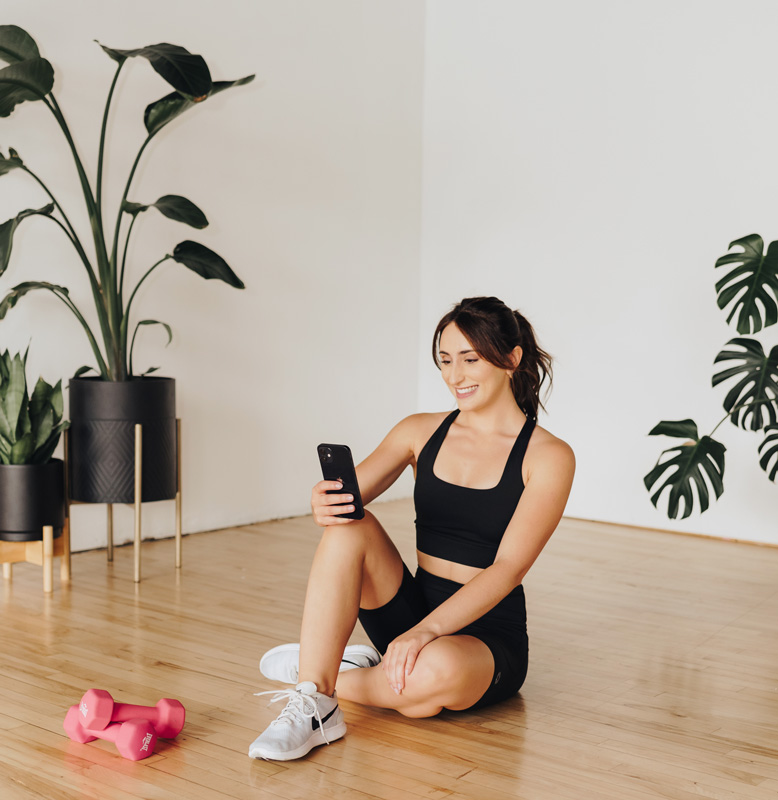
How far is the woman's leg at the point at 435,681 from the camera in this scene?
1892 mm

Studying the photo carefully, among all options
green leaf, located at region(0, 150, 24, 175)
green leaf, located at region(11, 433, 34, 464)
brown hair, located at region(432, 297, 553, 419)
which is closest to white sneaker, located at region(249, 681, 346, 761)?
brown hair, located at region(432, 297, 553, 419)

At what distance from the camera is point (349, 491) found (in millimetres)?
1953

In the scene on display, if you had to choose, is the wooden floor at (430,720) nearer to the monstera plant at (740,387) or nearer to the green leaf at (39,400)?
the monstera plant at (740,387)

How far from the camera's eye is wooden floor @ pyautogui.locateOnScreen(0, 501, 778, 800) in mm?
1784

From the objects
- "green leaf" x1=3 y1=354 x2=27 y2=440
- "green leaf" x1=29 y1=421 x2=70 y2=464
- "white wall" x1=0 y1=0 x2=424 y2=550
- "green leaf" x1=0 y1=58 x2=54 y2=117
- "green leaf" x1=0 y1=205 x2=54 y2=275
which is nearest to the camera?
"green leaf" x1=0 y1=58 x2=54 y2=117

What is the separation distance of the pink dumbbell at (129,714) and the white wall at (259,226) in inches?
71.7

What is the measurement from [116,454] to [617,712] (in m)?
1.81

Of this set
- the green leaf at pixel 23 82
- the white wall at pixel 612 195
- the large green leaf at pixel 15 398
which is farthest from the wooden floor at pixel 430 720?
the green leaf at pixel 23 82

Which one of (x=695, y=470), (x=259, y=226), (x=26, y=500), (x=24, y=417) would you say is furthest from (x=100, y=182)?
(x=695, y=470)

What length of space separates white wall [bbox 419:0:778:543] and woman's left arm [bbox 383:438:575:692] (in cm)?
237

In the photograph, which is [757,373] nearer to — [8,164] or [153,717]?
[153,717]

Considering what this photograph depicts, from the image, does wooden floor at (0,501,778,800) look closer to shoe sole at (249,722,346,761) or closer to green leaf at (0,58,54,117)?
shoe sole at (249,722,346,761)

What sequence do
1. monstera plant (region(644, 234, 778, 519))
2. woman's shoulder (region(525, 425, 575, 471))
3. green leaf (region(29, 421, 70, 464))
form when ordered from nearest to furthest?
woman's shoulder (region(525, 425, 575, 471)) < green leaf (region(29, 421, 70, 464)) < monstera plant (region(644, 234, 778, 519))

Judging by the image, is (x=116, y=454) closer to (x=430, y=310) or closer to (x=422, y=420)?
(x=422, y=420)
